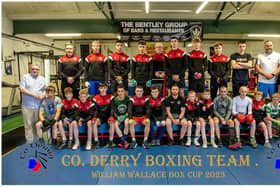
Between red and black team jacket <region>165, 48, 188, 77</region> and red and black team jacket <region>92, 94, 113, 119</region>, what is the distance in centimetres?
132

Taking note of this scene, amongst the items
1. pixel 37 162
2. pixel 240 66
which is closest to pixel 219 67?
pixel 240 66

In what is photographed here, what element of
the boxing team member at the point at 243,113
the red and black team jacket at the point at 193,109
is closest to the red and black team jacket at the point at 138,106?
the red and black team jacket at the point at 193,109

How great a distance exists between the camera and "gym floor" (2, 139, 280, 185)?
2.38m

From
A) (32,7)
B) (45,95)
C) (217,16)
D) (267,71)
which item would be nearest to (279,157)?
(267,71)

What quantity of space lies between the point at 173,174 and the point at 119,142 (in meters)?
1.35

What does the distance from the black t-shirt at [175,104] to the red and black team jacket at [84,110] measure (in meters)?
1.37

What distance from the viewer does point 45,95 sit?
3203mm

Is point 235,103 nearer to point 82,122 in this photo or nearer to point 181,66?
point 181,66

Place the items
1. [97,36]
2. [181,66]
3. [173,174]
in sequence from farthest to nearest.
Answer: [97,36] → [181,66] → [173,174]

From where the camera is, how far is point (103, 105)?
346cm

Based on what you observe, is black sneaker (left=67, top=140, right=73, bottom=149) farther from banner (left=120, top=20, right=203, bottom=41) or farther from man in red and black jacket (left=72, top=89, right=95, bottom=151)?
banner (left=120, top=20, right=203, bottom=41)

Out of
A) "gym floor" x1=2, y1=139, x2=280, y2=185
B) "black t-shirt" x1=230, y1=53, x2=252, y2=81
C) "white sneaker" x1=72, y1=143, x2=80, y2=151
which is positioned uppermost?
"black t-shirt" x1=230, y1=53, x2=252, y2=81

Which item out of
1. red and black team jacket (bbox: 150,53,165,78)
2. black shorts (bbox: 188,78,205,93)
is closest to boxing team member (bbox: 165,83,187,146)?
black shorts (bbox: 188,78,205,93)

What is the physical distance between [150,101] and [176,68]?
94 cm
